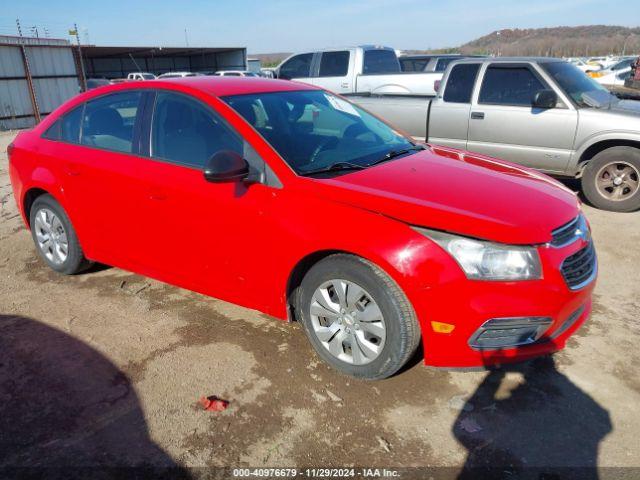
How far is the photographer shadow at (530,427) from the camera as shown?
92.0 inches

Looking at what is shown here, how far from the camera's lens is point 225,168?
9.52 ft

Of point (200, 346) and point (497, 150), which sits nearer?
point (200, 346)

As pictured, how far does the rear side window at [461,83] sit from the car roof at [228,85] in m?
3.59

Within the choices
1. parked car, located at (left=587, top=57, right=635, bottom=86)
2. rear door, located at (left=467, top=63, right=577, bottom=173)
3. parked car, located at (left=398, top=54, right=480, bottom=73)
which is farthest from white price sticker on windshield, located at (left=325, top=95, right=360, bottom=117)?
parked car, located at (left=587, top=57, right=635, bottom=86)

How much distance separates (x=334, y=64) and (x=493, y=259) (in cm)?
941

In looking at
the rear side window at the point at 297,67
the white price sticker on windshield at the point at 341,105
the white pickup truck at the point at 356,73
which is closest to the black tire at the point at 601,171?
the white price sticker on windshield at the point at 341,105

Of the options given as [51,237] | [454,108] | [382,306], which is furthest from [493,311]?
[454,108]

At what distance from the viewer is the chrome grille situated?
2.64 m

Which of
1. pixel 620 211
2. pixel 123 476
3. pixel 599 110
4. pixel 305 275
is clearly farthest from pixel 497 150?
pixel 123 476

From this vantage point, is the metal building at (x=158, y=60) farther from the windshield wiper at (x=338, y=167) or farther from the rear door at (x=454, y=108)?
the windshield wiper at (x=338, y=167)

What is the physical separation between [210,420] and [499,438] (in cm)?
151

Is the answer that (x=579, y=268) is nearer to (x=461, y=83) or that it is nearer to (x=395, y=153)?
(x=395, y=153)

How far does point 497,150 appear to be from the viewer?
6.61 metres

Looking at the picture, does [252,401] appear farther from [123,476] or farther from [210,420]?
[123,476]
